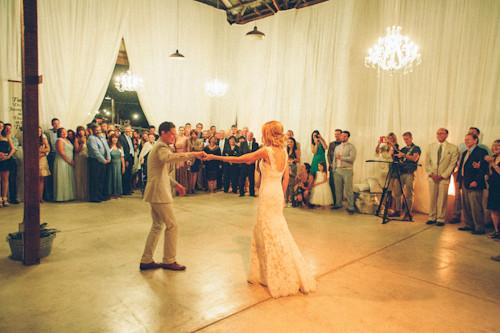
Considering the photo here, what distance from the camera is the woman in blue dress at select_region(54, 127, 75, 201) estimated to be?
6883 mm

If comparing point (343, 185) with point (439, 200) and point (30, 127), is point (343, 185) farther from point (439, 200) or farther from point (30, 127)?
point (30, 127)

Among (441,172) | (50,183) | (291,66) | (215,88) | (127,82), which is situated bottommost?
(50,183)

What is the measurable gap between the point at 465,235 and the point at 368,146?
10.2 feet

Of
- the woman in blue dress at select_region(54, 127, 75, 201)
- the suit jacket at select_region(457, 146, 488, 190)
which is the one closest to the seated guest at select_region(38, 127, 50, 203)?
the woman in blue dress at select_region(54, 127, 75, 201)

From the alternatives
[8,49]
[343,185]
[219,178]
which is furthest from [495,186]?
[8,49]

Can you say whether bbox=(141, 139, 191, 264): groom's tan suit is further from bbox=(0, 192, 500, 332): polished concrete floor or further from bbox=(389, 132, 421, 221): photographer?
bbox=(389, 132, 421, 221): photographer

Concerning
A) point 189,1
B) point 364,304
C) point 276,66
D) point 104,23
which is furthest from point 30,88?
point 189,1

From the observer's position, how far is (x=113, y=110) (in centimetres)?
1098

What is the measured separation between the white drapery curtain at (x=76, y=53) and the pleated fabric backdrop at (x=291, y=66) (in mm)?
25

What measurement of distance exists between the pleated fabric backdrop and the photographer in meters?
0.68

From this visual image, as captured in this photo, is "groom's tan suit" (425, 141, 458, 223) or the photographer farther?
the photographer

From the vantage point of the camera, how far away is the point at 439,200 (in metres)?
6.21

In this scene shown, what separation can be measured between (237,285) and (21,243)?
8.31 feet

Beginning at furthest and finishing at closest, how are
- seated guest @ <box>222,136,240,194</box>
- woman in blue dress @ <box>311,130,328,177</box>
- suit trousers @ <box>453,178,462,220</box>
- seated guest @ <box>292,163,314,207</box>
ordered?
seated guest @ <box>222,136,240,194</box>
woman in blue dress @ <box>311,130,328,177</box>
seated guest @ <box>292,163,314,207</box>
suit trousers @ <box>453,178,462,220</box>
